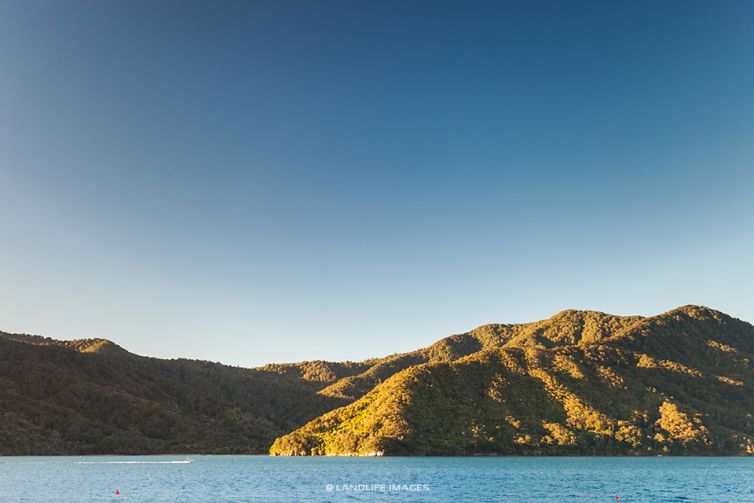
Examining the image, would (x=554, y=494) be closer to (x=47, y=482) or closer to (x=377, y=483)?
(x=377, y=483)

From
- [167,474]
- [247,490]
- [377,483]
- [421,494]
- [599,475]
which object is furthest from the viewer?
[167,474]

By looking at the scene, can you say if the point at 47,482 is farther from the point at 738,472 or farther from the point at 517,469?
the point at 738,472

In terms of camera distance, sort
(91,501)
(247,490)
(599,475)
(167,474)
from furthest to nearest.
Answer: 1. (167,474)
2. (599,475)
3. (247,490)
4. (91,501)

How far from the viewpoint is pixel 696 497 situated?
363 ft

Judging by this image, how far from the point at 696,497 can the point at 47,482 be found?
126017 mm

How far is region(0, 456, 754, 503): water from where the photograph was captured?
107 metres

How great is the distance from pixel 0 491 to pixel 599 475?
12589 cm

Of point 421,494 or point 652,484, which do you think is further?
point 652,484

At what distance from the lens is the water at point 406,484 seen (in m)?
107

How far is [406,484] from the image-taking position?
417 ft

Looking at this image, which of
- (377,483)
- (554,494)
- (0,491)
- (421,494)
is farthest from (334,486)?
(0,491)

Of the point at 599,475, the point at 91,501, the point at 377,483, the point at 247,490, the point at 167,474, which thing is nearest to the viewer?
the point at 91,501

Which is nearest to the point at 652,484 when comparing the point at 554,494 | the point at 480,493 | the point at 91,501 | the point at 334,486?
the point at 554,494

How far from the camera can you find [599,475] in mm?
151875
